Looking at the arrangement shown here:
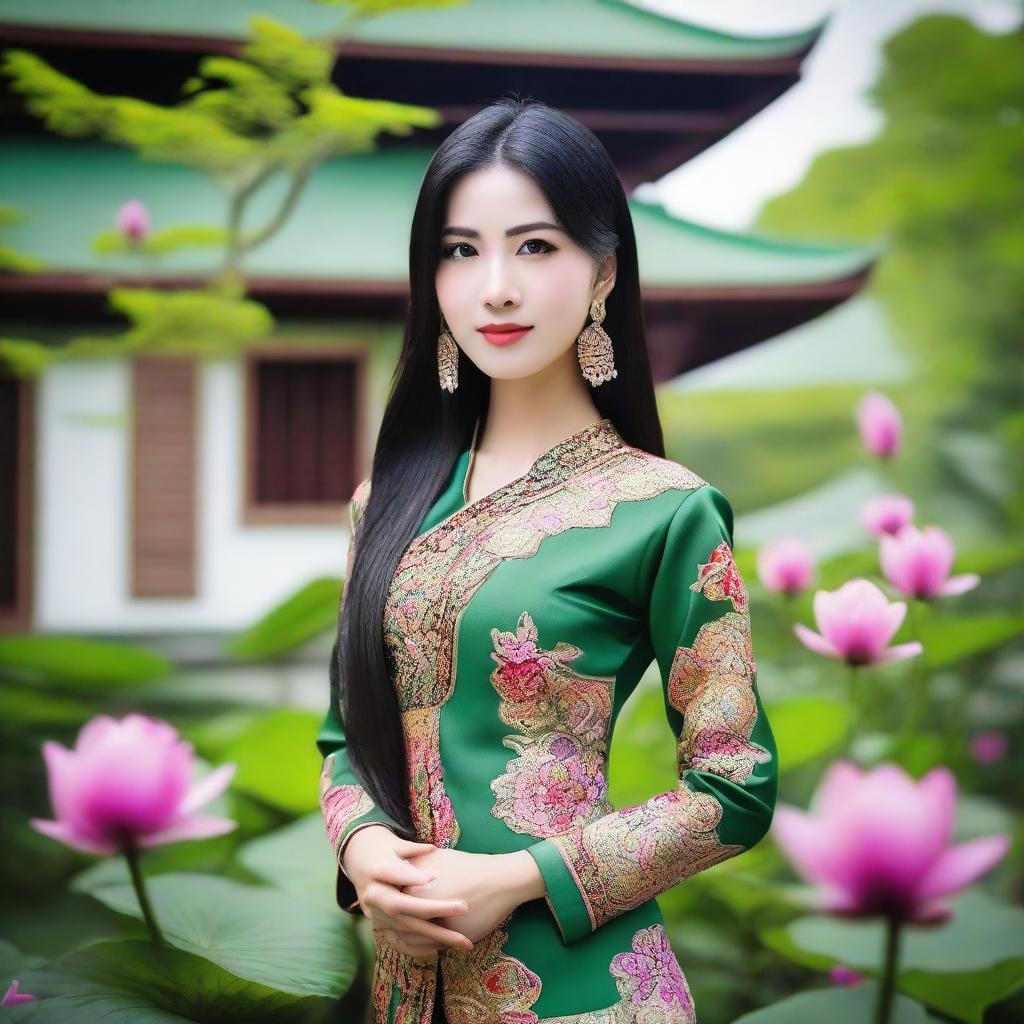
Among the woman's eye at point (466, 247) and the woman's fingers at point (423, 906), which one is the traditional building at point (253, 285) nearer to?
the woman's eye at point (466, 247)

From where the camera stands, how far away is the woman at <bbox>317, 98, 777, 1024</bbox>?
3.29 ft

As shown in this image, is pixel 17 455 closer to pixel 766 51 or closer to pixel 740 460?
pixel 740 460

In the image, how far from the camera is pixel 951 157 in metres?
2.91

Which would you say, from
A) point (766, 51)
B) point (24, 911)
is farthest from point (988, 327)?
point (24, 911)

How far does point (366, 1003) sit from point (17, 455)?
1.45 metres

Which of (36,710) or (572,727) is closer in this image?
(572,727)

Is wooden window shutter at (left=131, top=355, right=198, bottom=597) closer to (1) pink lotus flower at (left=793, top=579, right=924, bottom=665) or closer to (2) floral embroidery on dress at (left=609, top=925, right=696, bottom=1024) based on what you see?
(1) pink lotus flower at (left=793, top=579, right=924, bottom=665)

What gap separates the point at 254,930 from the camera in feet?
4.97

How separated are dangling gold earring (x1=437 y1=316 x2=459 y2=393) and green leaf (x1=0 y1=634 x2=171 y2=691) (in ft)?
4.99

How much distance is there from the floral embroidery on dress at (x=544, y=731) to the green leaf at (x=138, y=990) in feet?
1.58

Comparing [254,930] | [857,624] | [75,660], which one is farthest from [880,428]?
[75,660]

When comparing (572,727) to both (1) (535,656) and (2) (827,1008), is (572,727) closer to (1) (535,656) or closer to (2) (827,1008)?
(1) (535,656)

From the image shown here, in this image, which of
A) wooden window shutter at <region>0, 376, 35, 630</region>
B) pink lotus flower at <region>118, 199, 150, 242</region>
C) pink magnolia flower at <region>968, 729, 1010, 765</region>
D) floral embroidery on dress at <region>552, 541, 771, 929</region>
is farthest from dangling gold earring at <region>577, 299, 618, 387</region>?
pink magnolia flower at <region>968, 729, 1010, 765</region>

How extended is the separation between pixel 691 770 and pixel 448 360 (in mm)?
491
